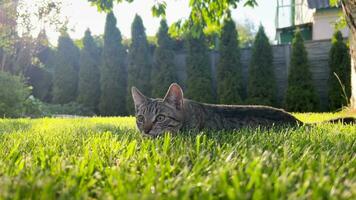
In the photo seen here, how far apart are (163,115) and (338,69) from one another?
41.7 ft

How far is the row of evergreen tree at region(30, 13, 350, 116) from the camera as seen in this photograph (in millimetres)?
15461

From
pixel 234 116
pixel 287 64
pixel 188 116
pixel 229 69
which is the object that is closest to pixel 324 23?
pixel 287 64

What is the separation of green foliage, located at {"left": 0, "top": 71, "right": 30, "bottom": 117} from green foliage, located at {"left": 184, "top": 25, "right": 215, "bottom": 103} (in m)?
6.98

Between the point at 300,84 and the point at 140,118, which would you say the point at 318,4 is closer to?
the point at 300,84

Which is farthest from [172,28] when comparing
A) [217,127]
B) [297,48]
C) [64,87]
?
[64,87]

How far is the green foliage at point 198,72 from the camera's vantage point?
667 inches

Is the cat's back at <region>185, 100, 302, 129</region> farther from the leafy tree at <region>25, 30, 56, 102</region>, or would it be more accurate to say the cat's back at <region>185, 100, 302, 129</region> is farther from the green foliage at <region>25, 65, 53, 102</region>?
the green foliage at <region>25, 65, 53, 102</region>

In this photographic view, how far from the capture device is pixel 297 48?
1566cm

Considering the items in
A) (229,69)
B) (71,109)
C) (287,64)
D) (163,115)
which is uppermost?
(287,64)

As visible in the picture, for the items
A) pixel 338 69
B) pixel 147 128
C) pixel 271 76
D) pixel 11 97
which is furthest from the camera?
pixel 271 76

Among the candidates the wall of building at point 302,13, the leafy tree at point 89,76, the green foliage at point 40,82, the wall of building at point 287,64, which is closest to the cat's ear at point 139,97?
the wall of building at point 287,64

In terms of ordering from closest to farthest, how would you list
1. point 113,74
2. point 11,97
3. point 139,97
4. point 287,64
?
point 139,97 → point 11,97 → point 287,64 → point 113,74

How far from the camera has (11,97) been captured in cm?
1173

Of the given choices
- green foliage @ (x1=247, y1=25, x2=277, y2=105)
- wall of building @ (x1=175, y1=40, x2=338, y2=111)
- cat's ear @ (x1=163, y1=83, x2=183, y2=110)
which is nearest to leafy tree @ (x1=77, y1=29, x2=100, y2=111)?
wall of building @ (x1=175, y1=40, x2=338, y2=111)
